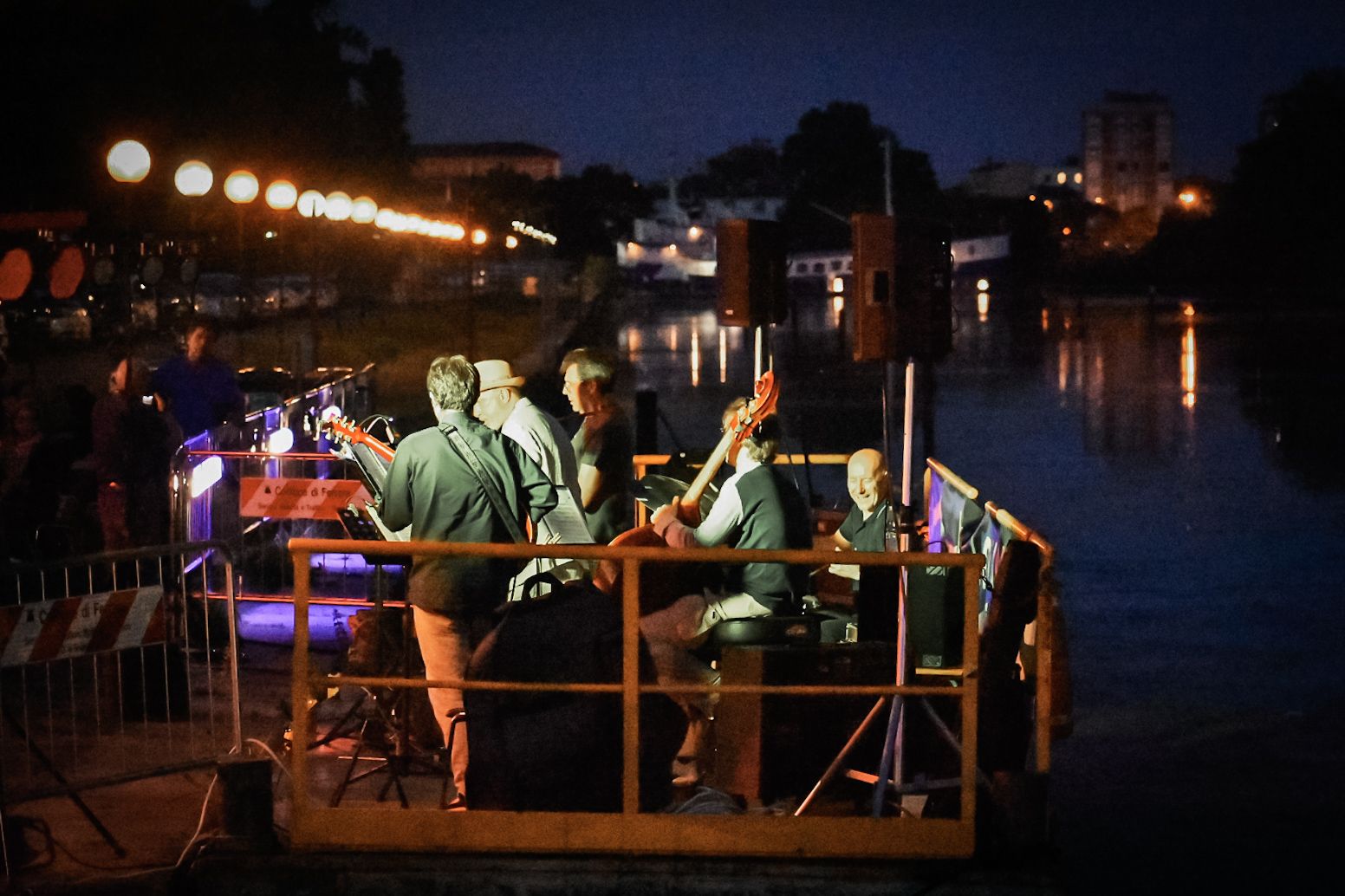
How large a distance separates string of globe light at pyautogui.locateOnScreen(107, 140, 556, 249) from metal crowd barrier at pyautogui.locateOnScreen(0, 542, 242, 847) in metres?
2.99

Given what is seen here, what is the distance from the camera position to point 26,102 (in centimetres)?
2550

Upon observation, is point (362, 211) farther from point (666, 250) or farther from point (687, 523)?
point (666, 250)

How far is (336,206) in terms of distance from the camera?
69.1ft

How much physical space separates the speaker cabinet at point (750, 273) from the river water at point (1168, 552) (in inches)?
27.4

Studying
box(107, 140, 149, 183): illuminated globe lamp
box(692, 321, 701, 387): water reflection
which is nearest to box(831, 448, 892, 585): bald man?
box(107, 140, 149, 183): illuminated globe lamp

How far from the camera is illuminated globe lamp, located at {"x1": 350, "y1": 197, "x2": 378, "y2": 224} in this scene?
22.3 metres

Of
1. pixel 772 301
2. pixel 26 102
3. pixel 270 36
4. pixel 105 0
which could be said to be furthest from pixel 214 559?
pixel 270 36

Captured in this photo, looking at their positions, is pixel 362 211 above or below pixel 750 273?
above

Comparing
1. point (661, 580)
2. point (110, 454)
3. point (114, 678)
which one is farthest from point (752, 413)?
point (110, 454)

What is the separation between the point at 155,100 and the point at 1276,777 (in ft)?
88.4

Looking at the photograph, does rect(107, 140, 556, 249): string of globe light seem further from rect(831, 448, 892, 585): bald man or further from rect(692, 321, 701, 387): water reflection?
rect(692, 321, 701, 387): water reflection

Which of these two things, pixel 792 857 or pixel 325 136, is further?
pixel 325 136

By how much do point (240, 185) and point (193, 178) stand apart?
2212 mm

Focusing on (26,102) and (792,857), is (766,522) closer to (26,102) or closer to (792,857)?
(792,857)
